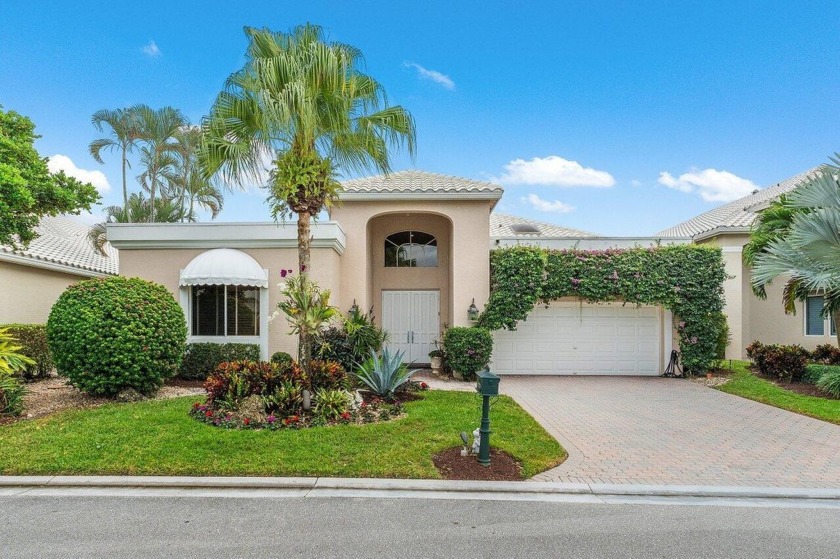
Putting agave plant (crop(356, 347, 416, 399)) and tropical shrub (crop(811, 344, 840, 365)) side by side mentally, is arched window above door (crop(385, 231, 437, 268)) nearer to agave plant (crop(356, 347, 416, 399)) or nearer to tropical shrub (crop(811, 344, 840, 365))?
agave plant (crop(356, 347, 416, 399))

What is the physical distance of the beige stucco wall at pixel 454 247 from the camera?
49.1 ft

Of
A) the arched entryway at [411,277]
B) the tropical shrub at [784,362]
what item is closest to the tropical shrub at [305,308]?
the arched entryway at [411,277]

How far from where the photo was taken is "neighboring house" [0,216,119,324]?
14.4 m

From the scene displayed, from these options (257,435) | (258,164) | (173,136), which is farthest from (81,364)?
(173,136)

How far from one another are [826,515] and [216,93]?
12.1 meters

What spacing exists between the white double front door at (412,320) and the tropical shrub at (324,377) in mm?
7717

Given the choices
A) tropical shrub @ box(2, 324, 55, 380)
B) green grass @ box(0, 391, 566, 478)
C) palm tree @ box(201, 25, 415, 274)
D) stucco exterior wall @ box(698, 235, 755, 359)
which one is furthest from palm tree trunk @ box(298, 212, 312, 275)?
stucco exterior wall @ box(698, 235, 755, 359)

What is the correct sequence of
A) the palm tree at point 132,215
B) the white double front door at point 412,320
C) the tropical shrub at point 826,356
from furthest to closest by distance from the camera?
the palm tree at point 132,215
the white double front door at point 412,320
the tropical shrub at point 826,356

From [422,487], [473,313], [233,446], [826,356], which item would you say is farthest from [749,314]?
[233,446]

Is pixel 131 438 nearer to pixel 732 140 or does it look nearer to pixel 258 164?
pixel 258 164

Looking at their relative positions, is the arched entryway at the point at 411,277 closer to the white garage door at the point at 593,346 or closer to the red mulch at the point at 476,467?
the white garage door at the point at 593,346

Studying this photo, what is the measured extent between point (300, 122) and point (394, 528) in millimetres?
7234

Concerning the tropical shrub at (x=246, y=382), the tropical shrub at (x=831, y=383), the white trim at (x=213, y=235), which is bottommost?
the tropical shrub at (x=831, y=383)

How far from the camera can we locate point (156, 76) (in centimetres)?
1598
